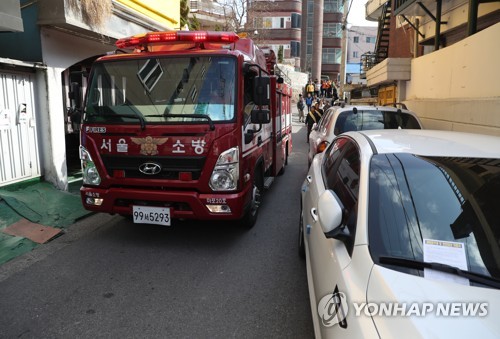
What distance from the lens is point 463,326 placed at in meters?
1.55

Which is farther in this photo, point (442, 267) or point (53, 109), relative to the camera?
point (53, 109)

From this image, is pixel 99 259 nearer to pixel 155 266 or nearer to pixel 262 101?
pixel 155 266

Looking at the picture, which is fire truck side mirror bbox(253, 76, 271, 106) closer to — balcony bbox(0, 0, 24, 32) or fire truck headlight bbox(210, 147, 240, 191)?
fire truck headlight bbox(210, 147, 240, 191)

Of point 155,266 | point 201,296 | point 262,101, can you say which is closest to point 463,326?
point 201,296

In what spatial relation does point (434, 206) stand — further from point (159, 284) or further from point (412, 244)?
point (159, 284)

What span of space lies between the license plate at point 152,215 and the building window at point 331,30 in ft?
170

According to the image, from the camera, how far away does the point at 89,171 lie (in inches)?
189

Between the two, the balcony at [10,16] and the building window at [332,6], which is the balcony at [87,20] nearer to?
the balcony at [10,16]

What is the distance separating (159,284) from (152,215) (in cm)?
93

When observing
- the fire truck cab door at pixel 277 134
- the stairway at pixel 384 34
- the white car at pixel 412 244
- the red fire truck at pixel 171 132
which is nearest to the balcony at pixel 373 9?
the stairway at pixel 384 34

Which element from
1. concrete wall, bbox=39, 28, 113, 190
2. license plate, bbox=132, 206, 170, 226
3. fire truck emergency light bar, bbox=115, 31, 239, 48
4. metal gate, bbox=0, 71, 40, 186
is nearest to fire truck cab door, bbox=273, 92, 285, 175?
fire truck emergency light bar, bbox=115, 31, 239, 48

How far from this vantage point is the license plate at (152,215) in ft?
14.9

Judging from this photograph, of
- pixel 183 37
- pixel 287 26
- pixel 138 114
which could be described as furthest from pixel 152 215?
pixel 287 26

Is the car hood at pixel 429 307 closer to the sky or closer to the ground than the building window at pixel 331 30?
closer to the ground
